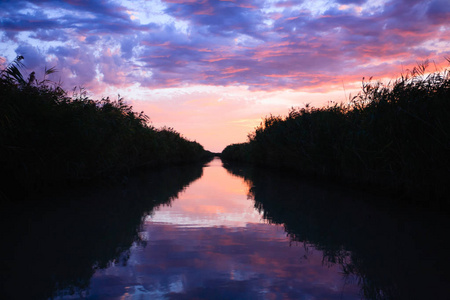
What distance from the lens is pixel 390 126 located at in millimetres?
8734

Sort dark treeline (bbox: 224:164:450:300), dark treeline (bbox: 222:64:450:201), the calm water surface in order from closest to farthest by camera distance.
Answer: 1. the calm water surface
2. dark treeline (bbox: 224:164:450:300)
3. dark treeline (bbox: 222:64:450:201)

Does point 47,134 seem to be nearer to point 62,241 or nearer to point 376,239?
point 62,241

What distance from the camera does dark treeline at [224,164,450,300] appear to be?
13.0 ft

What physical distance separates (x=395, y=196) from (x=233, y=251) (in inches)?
328

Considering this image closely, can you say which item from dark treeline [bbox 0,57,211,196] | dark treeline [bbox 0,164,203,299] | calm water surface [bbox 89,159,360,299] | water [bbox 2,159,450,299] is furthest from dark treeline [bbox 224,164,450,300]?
dark treeline [bbox 0,57,211,196]

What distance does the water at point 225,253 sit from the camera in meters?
3.68

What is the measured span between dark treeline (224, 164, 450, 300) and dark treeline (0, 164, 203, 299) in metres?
2.97

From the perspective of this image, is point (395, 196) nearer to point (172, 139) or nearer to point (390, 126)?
point (390, 126)

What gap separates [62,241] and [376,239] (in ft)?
17.2

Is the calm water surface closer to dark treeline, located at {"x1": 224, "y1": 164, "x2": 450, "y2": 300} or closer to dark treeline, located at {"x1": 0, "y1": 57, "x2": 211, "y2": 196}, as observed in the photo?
dark treeline, located at {"x1": 224, "y1": 164, "x2": 450, "y2": 300}

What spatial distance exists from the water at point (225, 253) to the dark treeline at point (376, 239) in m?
0.02

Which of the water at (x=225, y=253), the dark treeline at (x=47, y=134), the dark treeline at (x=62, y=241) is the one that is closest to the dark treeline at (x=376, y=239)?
the water at (x=225, y=253)

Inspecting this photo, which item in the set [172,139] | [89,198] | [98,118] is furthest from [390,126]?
[172,139]

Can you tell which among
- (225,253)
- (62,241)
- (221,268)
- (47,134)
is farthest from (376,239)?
(47,134)
